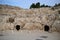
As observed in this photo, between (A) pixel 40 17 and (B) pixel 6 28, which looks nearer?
(B) pixel 6 28

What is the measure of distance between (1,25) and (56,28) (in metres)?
5.16

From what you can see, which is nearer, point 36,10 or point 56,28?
point 56,28

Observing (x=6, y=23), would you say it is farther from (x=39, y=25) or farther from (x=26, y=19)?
(x=39, y=25)

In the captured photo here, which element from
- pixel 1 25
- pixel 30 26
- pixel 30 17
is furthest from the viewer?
pixel 30 17

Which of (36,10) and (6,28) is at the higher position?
(36,10)

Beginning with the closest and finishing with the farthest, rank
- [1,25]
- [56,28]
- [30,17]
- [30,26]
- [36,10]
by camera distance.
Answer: [56,28] < [1,25] < [30,26] < [30,17] < [36,10]

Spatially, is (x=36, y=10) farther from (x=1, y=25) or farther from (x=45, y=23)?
(x=1, y=25)

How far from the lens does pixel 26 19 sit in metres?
16.1

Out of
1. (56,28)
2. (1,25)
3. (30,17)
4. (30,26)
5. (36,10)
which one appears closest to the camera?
(56,28)

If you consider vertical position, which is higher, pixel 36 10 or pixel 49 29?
pixel 36 10

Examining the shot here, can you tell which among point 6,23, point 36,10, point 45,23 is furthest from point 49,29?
point 36,10

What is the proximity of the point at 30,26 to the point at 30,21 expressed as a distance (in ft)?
2.55

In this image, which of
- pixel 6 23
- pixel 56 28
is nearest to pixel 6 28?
pixel 6 23

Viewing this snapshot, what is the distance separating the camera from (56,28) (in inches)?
507
